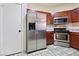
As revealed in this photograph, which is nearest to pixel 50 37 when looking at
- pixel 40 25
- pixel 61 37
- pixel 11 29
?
pixel 61 37

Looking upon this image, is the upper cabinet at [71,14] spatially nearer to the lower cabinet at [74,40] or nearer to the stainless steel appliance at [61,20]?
the stainless steel appliance at [61,20]

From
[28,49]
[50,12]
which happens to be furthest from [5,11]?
[50,12]

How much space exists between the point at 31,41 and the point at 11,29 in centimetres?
78

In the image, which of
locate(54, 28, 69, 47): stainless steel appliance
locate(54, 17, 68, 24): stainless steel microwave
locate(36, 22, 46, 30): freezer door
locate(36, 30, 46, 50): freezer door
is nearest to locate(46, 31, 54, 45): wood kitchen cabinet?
locate(54, 28, 69, 47): stainless steel appliance

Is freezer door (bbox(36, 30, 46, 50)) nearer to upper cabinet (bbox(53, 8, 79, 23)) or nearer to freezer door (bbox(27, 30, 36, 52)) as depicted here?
freezer door (bbox(27, 30, 36, 52))

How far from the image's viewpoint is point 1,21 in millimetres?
3391

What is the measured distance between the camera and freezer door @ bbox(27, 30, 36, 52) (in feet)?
12.9

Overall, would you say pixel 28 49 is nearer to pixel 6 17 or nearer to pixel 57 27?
pixel 6 17

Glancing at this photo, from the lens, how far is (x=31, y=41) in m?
4.00

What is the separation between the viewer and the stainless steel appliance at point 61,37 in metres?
4.84

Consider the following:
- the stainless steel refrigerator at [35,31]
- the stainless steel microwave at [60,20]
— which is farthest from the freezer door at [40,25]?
the stainless steel microwave at [60,20]

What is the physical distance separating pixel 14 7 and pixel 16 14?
0.22m

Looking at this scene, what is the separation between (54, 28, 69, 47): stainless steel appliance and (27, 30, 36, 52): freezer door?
1.41 m

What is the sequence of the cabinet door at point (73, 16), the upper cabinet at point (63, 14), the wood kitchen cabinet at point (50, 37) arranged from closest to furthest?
the cabinet door at point (73, 16) → the upper cabinet at point (63, 14) → the wood kitchen cabinet at point (50, 37)
